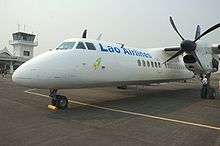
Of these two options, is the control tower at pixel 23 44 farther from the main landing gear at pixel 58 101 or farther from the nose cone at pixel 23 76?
the nose cone at pixel 23 76

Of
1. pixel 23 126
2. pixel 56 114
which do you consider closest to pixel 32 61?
pixel 56 114

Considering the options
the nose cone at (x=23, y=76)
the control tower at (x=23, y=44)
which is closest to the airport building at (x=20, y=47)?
the control tower at (x=23, y=44)

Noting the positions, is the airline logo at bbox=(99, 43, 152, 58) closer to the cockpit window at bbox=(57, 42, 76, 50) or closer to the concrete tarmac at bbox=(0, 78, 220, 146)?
the cockpit window at bbox=(57, 42, 76, 50)

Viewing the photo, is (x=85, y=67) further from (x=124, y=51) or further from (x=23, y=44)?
(x=23, y=44)

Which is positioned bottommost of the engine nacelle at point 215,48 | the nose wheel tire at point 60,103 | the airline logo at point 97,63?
the nose wheel tire at point 60,103

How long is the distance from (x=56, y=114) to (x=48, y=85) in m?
1.04

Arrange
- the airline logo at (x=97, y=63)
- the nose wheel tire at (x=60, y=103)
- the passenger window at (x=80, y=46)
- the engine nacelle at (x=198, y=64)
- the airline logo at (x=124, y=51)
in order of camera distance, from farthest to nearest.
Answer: the engine nacelle at (x=198, y=64) < the airline logo at (x=124, y=51) < the airline logo at (x=97, y=63) < the passenger window at (x=80, y=46) < the nose wheel tire at (x=60, y=103)

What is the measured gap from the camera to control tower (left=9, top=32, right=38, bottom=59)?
65625 millimetres

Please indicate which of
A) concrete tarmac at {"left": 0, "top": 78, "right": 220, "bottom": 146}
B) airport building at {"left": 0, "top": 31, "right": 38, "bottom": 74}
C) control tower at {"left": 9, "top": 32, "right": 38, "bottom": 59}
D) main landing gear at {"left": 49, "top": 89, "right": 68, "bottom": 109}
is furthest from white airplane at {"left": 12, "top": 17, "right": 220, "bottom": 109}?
control tower at {"left": 9, "top": 32, "right": 38, "bottom": 59}

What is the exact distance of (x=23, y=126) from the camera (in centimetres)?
554

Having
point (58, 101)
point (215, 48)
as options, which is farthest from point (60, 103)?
point (215, 48)

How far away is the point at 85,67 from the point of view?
817cm

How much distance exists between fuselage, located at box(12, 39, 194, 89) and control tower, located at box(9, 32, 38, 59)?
61079 mm

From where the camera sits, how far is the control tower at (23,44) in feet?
215
